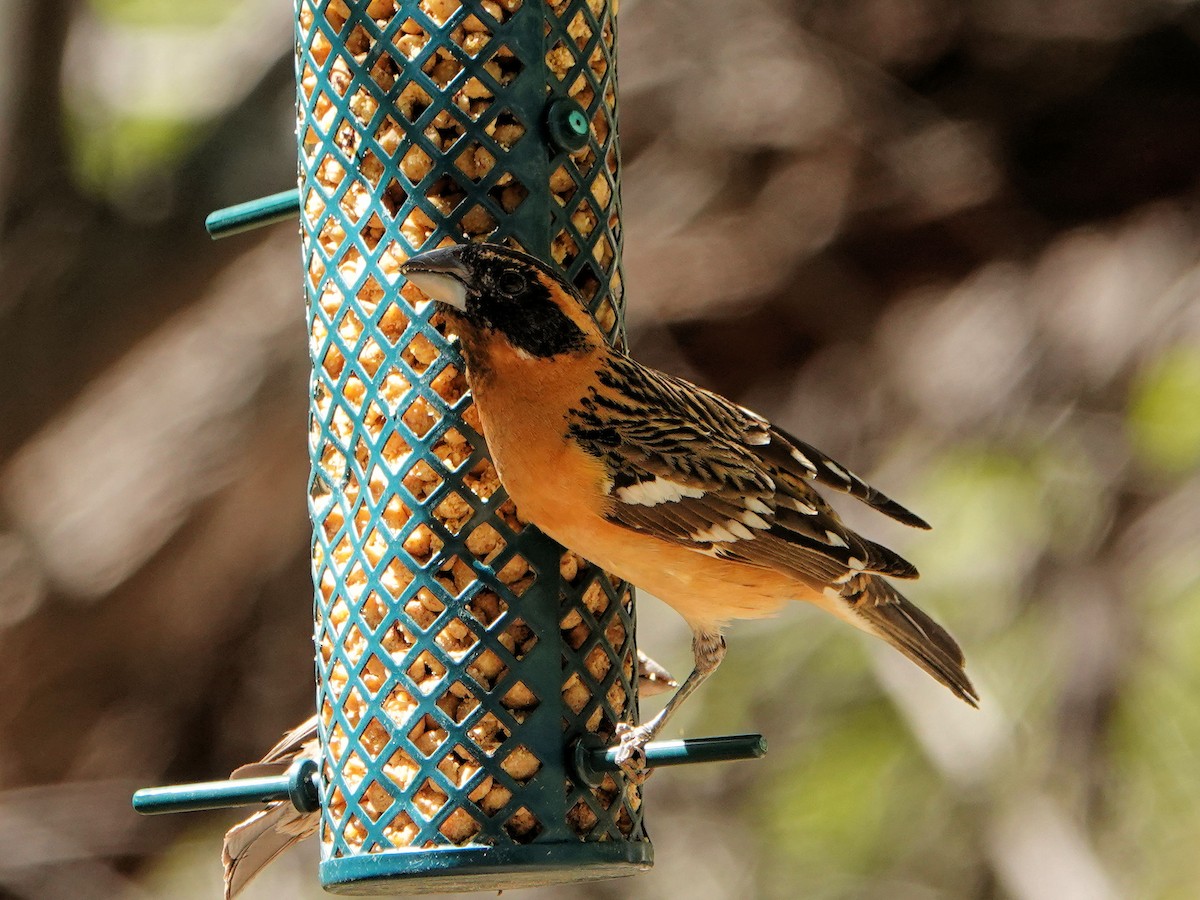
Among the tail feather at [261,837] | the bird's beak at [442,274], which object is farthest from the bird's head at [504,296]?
the tail feather at [261,837]

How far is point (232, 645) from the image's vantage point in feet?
31.2

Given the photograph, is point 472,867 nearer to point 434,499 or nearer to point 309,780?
point 309,780

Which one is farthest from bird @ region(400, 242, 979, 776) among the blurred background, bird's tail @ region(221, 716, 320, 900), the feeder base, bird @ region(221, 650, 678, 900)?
the blurred background

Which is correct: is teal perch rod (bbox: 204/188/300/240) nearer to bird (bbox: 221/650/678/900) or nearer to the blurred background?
bird (bbox: 221/650/678/900)

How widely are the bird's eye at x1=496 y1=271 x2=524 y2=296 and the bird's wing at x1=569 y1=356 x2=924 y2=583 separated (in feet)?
1.36

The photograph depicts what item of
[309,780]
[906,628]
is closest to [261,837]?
[309,780]

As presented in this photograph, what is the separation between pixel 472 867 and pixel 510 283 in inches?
59.0

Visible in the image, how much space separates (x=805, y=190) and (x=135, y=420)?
3929 mm

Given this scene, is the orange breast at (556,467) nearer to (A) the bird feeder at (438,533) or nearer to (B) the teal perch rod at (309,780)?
(A) the bird feeder at (438,533)

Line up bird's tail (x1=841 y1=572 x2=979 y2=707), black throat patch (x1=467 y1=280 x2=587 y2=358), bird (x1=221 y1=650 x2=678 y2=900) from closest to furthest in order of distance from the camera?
1. black throat patch (x1=467 y1=280 x2=587 y2=358)
2. bird (x1=221 y1=650 x2=678 y2=900)
3. bird's tail (x1=841 y1=572 x2=979 y2=707)

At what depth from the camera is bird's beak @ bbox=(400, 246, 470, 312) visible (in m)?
4.31

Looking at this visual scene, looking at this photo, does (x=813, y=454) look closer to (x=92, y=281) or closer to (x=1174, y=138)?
(x=92, y=281)

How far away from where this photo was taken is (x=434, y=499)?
15.0 feet

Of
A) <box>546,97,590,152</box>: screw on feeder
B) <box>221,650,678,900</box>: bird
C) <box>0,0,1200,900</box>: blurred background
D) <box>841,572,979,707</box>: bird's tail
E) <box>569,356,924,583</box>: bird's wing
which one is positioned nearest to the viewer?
<box>546,97,590,152</box>: screw on feeder
